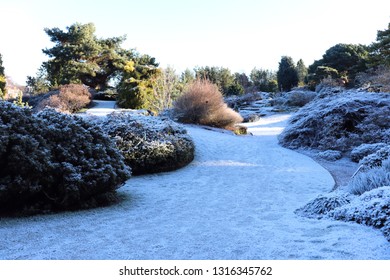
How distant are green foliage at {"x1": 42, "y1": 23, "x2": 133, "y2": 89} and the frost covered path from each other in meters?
19.6

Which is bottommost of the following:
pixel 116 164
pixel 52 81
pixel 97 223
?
pixel 97 223

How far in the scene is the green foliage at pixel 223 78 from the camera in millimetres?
28516

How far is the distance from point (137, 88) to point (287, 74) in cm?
1806

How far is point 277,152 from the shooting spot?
10055 mm

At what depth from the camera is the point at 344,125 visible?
10609mm

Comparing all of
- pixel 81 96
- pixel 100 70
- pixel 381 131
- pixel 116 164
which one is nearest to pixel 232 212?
pixel 116 164

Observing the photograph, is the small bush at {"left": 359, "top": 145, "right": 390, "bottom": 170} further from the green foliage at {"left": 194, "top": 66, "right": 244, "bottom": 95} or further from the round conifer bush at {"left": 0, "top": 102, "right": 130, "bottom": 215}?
the green foliage at {"left": 194, "top": 66, "right": 244, "bottom": 95}

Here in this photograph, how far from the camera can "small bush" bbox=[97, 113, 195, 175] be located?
7.32 meters

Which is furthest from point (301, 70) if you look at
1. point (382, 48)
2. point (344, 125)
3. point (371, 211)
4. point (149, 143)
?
point (371, 211)

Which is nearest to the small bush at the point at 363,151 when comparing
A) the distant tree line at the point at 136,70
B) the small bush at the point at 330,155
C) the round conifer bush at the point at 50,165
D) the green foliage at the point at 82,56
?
the small bush at the point at 330,155

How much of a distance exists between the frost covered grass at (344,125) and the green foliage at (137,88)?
30.5 ft

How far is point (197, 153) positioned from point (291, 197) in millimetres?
4380

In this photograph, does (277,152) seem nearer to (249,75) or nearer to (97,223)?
(97,223)

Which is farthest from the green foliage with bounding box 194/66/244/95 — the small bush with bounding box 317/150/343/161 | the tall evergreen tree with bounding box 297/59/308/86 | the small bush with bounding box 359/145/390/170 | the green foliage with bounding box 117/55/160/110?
the small bush with bounding box 359/145/390/170
